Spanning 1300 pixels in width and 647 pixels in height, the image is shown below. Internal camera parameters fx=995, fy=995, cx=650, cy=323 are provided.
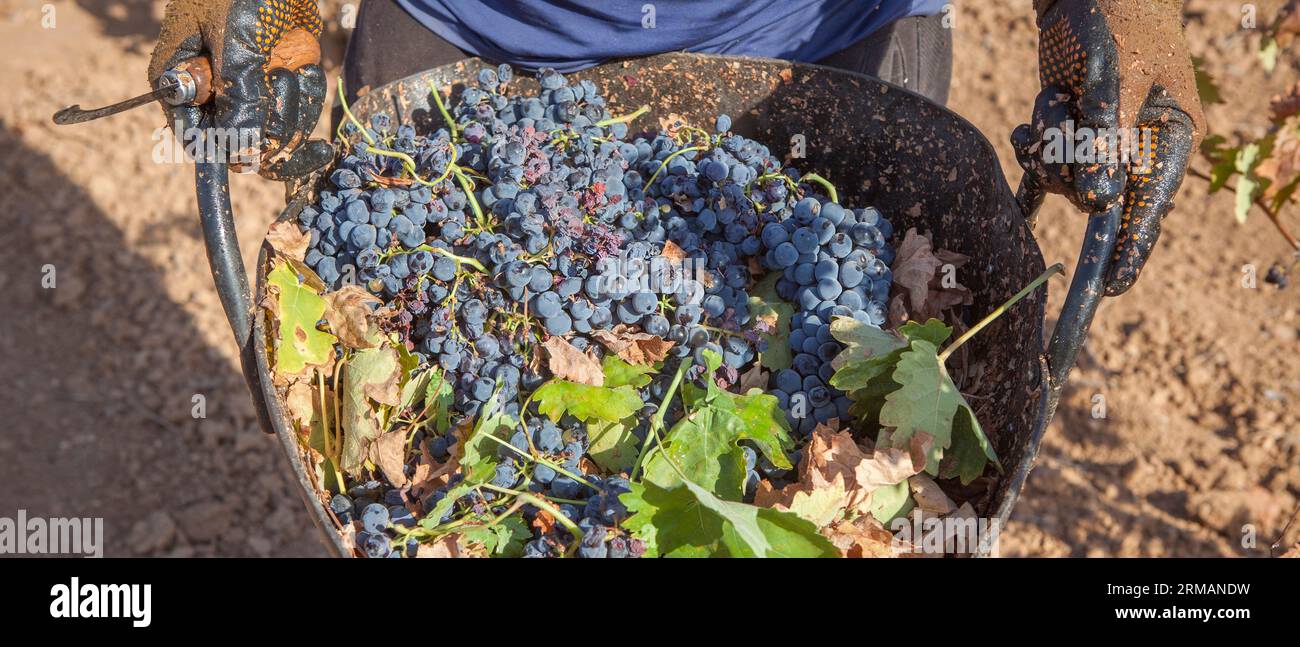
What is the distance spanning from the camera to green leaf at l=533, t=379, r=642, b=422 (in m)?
1.40

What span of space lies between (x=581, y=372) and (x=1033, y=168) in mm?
748

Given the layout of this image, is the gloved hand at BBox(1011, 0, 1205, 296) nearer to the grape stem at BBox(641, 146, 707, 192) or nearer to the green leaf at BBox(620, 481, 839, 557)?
the grape stem at BBox(641, 146, 707, 192)

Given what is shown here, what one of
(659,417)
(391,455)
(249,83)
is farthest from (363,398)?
(249,83)

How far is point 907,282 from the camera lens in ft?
5.11

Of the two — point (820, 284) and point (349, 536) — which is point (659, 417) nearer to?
point (820, 284)

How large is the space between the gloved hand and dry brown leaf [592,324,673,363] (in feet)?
2.05

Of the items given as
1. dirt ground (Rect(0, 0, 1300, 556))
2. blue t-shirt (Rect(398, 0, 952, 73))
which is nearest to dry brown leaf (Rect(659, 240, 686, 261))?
blue t-shirt (Rect(398, 0, 952, 73))

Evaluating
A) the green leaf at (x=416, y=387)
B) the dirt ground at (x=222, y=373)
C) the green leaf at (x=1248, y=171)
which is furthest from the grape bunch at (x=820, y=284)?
the dirt ground at (x=222, y=373)

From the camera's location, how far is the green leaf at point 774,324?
1522 millimetres

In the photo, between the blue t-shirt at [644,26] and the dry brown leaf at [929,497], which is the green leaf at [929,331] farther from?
the blue t-shirt at [644,26]

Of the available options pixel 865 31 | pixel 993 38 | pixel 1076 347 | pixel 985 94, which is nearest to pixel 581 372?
pixel 1076 347

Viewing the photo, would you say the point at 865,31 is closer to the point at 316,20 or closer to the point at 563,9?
the point at 563,9

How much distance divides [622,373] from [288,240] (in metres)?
0.53

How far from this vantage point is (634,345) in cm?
146
